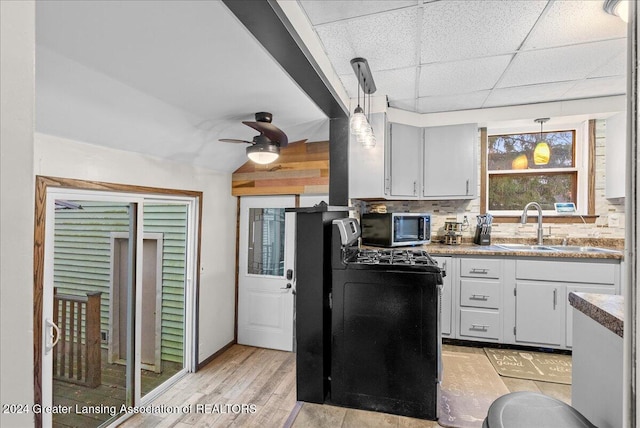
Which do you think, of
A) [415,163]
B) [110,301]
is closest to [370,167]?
[415,163]

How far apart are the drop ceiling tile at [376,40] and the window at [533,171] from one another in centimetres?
205

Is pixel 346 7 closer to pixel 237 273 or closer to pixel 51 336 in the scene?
pixel 51 336

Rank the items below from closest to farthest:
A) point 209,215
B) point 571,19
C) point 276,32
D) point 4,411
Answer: point 4,411 < point 276,32 < point 571,19 < point 209,215

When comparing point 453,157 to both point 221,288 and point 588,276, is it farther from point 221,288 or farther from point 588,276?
point 221,288

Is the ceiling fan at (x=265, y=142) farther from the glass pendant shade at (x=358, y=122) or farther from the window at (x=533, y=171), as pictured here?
the window at (x=533, y=171)

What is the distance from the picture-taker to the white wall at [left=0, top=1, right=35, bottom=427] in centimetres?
31

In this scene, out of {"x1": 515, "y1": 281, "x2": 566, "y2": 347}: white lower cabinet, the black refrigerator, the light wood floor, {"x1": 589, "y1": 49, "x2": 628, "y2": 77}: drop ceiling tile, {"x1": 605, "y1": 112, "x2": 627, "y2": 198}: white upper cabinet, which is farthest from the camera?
{"x1": 605, "y1": 112, "x2": 627, "y2": 198}: white upper cabinet

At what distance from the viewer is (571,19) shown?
195cm

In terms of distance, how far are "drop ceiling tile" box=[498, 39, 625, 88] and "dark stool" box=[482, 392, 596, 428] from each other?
2420mm

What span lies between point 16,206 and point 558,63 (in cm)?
335

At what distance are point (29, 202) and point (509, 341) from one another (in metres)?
3.72

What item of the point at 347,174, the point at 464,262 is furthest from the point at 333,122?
the point at 464,262

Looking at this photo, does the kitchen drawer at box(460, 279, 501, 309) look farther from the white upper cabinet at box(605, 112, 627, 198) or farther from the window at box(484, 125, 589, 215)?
the white upper cabinet at box(605, 112, 627, 198)

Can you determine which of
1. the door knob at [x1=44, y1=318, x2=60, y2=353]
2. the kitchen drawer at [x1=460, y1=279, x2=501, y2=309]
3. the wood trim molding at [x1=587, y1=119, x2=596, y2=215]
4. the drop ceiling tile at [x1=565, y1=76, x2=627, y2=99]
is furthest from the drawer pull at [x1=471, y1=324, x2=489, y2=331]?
the door knob at [x1=44, y1=318, x2=60, y2=353]
